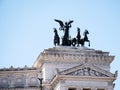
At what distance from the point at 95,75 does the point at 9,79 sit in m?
13.4

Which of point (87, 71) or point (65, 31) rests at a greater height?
point (65, 31)

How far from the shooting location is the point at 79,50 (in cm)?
6975

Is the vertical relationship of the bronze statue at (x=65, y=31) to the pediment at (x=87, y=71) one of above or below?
above

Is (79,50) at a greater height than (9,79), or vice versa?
(79,50)

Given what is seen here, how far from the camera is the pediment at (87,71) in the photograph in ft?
209

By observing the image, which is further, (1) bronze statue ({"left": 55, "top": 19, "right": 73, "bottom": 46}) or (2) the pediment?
(1) bronze statue ({"left": 55, "top": 19, "right": 73, "bottom": 46})

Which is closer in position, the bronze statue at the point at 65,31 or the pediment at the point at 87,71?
the pediment at the point at 87,71

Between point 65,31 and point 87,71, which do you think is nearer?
point 87,71

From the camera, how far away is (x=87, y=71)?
64.3m

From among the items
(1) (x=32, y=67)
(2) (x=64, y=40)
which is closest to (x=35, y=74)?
(1) (x=32, y=67)

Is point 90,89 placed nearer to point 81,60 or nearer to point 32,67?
point 81,60

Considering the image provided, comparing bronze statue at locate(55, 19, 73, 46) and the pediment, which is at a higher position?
bronze statue at locate(55, 19, 73, 46)

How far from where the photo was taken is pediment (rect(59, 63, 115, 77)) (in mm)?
63781

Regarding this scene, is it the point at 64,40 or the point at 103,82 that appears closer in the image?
the point at 103,82
